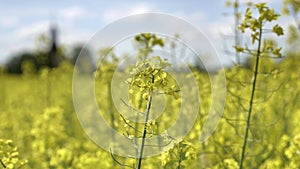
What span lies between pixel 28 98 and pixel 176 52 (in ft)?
18.9

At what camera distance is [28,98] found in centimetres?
873

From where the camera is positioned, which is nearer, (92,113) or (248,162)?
(248,162)

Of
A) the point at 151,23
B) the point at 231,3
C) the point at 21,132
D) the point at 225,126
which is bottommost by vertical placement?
the point at 21,132

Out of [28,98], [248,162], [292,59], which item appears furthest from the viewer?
[28,98]

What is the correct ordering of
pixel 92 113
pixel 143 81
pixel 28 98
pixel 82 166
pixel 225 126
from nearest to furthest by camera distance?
1. pixel 143 81
2. pixel 82 166
3. pixel 225 126
4. pixel 92 113
5. pixel 28 98

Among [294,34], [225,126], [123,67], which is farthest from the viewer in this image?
[294,34]

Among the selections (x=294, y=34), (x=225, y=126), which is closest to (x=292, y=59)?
(x=294, y=34)

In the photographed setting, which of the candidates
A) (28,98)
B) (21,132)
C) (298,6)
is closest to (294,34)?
(298,6)

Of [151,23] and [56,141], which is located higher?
[151,23]

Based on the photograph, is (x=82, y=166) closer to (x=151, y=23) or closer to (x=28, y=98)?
(x=151, y=23)

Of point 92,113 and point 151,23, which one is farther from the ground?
point 151,23

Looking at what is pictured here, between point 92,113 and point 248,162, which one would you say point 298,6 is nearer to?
point 248,162

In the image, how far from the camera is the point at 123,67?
3447 mm

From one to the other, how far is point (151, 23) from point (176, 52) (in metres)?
0.87
